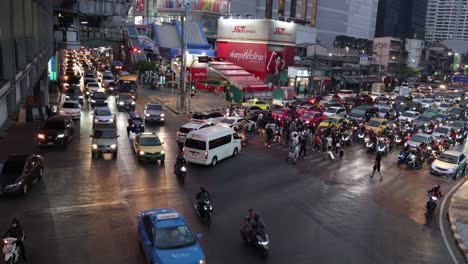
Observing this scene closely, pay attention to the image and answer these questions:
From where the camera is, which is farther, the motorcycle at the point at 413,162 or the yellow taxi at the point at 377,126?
the yellow taxi at the point at 377,126

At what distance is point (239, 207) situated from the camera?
58.3 feet

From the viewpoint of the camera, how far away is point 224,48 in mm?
76938

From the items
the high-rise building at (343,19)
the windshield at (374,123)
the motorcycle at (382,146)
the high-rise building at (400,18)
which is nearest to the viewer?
the motorcycle at (382,146)

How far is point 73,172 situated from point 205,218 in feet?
28.2

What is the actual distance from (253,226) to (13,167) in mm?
10420

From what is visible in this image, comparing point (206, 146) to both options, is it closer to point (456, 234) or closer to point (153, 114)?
point (456, 234)

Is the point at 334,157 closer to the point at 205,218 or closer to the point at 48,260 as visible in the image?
the point at 205,218

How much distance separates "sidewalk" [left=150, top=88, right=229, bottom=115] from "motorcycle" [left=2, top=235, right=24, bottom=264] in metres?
31.7

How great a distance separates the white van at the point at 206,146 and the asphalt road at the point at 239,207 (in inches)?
21.9

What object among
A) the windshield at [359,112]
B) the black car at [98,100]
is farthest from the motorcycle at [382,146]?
the black car at [98,100]

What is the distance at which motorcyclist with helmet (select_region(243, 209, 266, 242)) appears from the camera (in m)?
13.7

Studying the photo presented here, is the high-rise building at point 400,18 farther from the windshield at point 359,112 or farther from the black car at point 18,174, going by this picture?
the black car at point 18,174

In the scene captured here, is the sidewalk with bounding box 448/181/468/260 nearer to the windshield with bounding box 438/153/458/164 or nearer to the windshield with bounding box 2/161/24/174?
the windshield with bounding box 438/153/458/164

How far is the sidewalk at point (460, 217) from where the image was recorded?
15.9 metres
